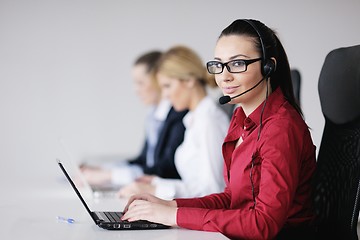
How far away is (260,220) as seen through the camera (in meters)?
1.55

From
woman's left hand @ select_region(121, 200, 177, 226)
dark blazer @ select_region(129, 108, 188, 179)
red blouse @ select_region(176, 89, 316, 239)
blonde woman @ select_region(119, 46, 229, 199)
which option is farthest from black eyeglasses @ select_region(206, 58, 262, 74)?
dark blazer @ select_region(129, 108, 188, 179)

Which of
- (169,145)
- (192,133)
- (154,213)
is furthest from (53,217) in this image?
(169,145)

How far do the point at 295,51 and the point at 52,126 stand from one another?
2.19 m

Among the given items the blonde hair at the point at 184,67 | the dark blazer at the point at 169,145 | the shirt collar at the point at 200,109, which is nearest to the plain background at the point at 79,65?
the dark blazer at the point at 169,145

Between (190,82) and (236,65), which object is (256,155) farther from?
(190,82)

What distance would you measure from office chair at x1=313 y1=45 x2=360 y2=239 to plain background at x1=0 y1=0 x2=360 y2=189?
142 inches

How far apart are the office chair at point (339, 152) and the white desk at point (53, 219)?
382 millimetres

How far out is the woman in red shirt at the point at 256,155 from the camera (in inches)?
61.7

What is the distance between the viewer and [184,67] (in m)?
3.29

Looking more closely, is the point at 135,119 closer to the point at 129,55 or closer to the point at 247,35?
the point at 129,55

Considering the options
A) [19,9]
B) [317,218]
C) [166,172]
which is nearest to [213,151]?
[166,172]

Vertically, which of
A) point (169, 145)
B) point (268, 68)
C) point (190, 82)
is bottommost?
point (169, 145)

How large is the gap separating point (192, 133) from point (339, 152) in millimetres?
1282

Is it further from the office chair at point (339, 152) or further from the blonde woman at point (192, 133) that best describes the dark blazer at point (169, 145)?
the office chair at point (339, 152)
